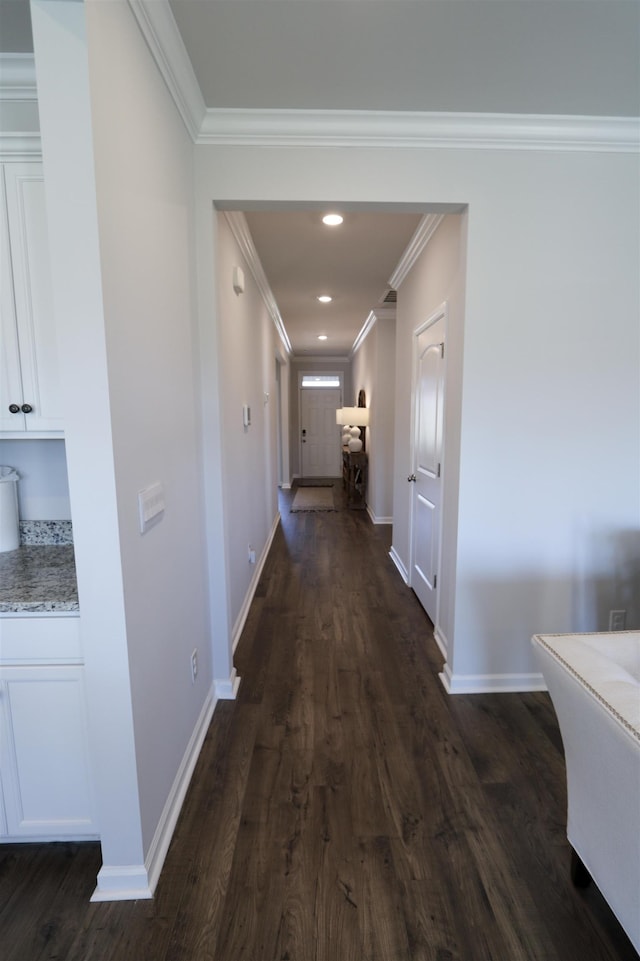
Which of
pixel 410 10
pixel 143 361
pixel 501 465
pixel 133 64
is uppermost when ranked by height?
pixel 410 10

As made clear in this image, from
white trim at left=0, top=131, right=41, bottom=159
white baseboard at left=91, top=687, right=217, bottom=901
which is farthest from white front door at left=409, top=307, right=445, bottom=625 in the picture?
white trim at left=0, top=131, right=41, bottom=159

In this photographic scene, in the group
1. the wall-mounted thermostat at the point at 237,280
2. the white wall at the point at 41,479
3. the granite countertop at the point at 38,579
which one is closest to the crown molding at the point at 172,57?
the wall-mounted thermostat at the point at 237,280

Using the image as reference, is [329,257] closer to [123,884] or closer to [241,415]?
[241,415]

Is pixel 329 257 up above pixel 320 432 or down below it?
above

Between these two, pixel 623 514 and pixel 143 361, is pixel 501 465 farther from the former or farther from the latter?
pixel 143 361

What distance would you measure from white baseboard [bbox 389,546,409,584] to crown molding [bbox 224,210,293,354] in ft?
8.92

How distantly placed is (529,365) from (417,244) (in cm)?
141

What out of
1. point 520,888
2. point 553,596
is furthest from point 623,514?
point 520,888

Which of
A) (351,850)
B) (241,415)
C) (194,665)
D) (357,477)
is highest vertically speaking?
(241,415)

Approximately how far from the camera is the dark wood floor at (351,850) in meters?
1.18

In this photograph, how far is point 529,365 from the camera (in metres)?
2.06

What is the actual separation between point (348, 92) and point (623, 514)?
2.25 metres

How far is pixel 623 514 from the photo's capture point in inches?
85.4

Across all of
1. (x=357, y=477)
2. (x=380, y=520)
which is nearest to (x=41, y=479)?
(x=380, y=520)
